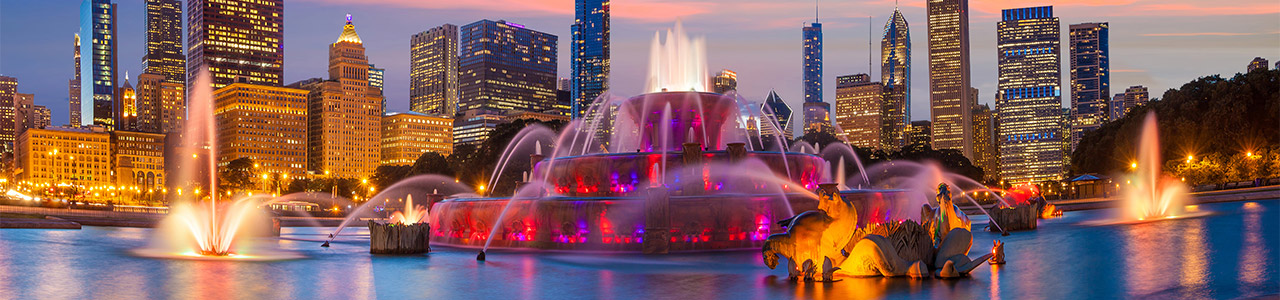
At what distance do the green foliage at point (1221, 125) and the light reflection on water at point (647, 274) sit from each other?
39493 millimetres

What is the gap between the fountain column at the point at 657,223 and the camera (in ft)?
94.3

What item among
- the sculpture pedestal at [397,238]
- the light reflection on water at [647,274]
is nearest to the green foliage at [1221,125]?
the light reflection on water at [647,274]

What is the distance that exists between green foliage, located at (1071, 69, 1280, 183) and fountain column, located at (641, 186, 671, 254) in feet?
164

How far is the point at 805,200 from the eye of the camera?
30688 mm

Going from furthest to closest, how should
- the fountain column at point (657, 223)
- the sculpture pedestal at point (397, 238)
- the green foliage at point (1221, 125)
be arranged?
1. the green foliage at point (1221, 125)
2. the sculpture pedestal at point (397, 238)
3. the fountain column at point (657, 223)

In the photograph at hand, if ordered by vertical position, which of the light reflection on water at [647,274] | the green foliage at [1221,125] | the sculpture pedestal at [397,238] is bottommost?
the light reflection on water at [647,274]

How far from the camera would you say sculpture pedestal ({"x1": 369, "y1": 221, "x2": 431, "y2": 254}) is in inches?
1166

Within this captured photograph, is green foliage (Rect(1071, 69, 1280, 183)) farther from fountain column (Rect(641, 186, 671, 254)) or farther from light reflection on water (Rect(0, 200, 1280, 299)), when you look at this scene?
fountain column (Rect(641, 186, 671, 254))

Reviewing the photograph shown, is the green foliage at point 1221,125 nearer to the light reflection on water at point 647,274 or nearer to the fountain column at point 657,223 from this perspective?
the light reflection on water at point 647,274

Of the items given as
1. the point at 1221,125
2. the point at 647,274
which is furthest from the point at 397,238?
the point at 1221,125

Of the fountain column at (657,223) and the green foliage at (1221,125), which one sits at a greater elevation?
the green foliage at (1221,125)

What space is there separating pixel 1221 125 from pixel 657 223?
5289 cm

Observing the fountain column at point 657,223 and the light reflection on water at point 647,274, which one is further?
the fountain column at point 657,223

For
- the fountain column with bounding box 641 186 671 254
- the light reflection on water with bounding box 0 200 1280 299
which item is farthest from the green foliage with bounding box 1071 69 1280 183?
the fountain column with bounding box 641 186 671 254
